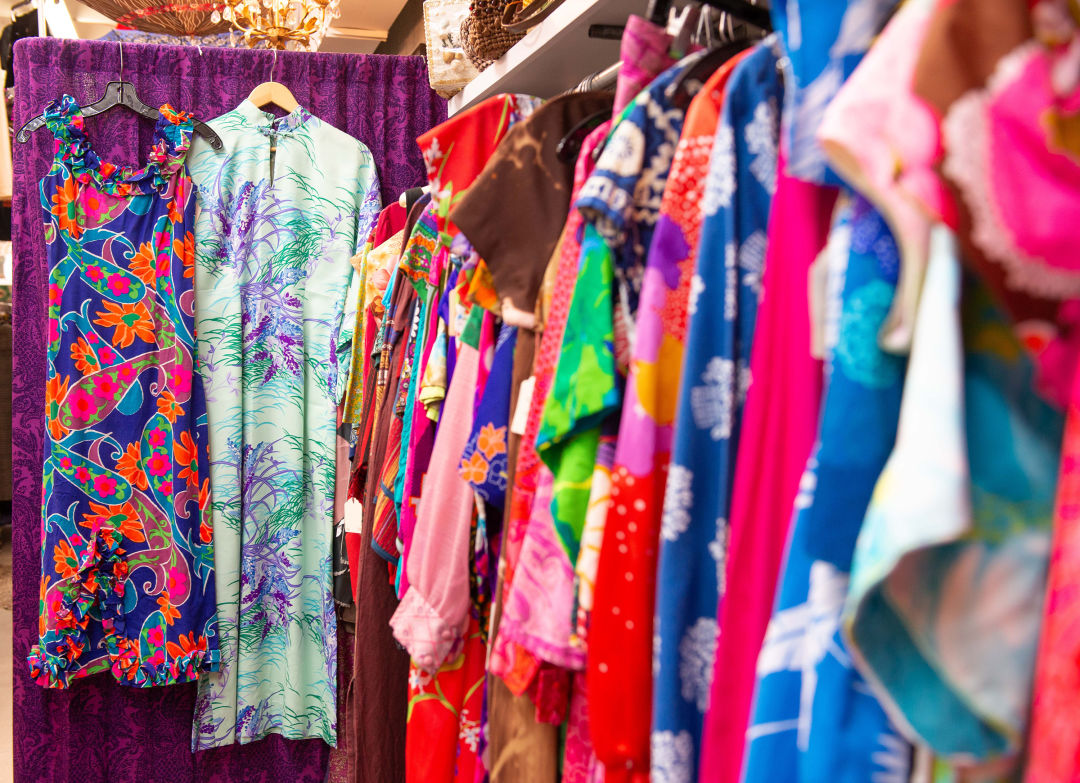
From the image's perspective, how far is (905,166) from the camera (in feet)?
1.40

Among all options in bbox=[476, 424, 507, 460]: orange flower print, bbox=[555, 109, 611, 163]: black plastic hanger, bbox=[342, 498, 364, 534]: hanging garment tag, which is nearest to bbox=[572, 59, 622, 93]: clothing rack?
bbox=[555, 109, 611, 163]: black plastic hanger

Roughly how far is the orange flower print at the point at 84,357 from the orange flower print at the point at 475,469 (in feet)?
4.16

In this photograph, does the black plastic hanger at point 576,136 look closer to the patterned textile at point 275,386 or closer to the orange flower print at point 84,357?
the patterned textile at point 275,386

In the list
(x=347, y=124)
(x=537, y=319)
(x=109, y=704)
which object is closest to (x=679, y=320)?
(x=537, y=319)

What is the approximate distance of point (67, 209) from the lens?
1.91 meters

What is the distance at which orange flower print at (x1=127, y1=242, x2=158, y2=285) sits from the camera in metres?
1.94

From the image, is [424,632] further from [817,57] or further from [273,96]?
[273,96]

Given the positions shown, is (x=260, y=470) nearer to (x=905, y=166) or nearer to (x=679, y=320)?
(x=679, y=320)

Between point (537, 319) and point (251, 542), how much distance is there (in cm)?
138

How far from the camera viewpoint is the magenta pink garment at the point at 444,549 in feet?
3.85

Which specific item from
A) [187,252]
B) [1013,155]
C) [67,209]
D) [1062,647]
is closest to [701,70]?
[1013,155]

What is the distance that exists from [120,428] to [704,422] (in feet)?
5.44

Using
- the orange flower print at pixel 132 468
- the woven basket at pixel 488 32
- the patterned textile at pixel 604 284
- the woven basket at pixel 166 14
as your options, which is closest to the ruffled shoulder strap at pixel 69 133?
the woven basket at pixel 166 14

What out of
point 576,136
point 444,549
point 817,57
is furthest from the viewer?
point 444,549
